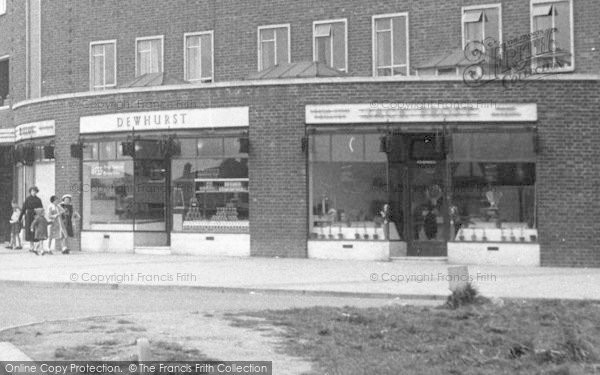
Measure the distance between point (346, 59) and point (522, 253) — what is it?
24.2 feet

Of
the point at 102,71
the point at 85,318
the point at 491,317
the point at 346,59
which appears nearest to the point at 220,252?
the point at 346,59

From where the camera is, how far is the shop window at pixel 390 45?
2097 cm

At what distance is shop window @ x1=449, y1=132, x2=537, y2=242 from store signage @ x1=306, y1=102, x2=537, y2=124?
445 mm

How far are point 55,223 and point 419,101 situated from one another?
1044 cm

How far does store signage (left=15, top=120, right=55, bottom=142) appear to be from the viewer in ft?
72.7

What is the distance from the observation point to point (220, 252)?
65.2ft

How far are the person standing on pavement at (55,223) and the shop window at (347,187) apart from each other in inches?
277

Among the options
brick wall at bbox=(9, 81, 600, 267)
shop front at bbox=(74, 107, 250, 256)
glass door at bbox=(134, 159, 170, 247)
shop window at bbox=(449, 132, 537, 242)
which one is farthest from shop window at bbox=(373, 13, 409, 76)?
glass door at bbox=(134, 159, 170, 247)

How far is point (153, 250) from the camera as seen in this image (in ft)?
67.4

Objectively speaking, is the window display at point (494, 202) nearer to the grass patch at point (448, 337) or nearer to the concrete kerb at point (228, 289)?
the concrete kerb at point (228, 289)

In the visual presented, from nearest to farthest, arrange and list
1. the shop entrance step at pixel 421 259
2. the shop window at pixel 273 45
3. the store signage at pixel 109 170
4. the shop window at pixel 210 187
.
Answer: the shop entrance step at pixel 421 259 < the shop window at pixel 210 187 < the store signage at pixel 109 170 < the shop window at pixel 273 45

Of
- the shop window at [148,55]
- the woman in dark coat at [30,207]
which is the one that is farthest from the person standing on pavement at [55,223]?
the shop window at [148,55]

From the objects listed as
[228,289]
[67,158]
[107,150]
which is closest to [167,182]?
[107,150]

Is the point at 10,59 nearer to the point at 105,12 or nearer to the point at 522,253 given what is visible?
the point at 105,12
